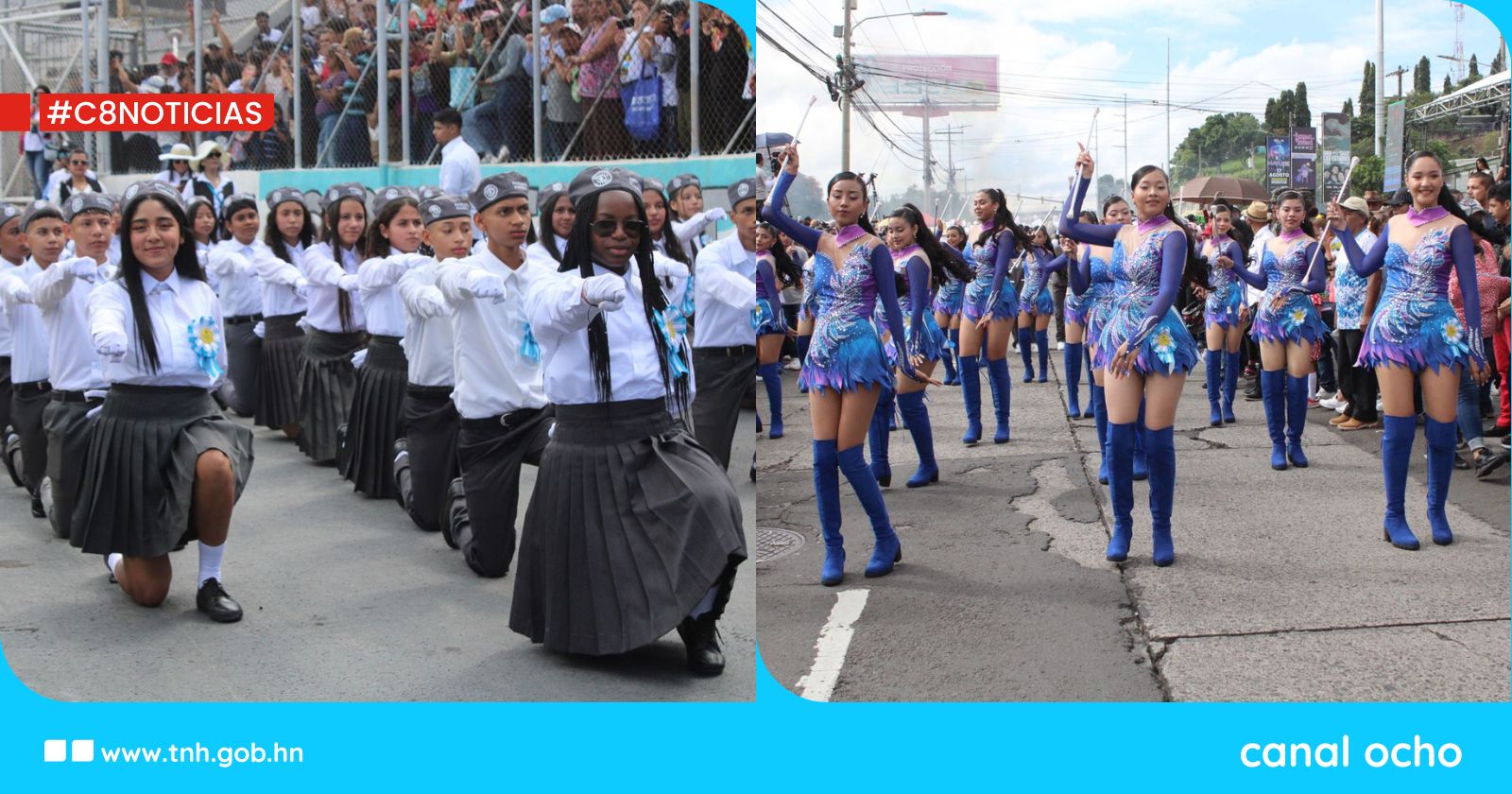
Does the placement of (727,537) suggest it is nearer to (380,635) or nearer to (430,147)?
(380,635)

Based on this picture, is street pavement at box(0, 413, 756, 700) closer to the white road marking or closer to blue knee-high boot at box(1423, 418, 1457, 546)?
the white road marking

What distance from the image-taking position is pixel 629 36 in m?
5.20

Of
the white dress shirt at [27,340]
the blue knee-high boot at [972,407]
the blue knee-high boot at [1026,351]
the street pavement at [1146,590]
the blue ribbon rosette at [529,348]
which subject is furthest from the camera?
the blue knee-high boot at [1026,351]

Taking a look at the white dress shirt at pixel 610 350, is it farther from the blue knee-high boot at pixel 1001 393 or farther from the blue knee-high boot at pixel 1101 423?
the blue knee-high boot at pixel 1001 393

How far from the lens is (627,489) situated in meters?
3.64

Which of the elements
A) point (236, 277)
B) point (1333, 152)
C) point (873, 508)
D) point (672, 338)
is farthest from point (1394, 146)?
point (236, 277)

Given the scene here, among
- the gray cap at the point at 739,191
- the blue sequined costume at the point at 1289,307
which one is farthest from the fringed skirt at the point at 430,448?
the blue sequined costume at the point at 1289,307

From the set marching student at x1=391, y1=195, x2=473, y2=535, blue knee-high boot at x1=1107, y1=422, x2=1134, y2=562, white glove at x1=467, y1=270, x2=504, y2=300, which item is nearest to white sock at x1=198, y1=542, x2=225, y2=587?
marching student at x1=391, y1=195, x2=473, y2=535

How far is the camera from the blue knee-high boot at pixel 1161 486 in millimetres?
4594

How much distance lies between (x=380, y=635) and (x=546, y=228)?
122 cm

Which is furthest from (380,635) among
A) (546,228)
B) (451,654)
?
(546,228)

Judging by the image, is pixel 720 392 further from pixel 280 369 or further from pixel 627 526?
pixel 280 369

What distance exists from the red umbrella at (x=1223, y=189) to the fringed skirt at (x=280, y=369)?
4980 millimetres

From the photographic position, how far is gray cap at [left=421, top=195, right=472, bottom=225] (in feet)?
16.7
